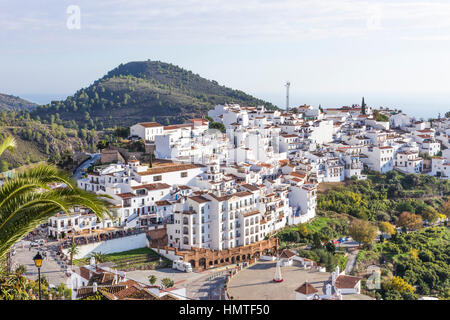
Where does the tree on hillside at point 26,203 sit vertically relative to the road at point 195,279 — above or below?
above

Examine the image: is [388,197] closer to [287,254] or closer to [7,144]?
[287,254]

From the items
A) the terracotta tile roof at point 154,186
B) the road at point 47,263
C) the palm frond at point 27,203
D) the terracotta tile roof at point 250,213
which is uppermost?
the palm frond at point 27,203

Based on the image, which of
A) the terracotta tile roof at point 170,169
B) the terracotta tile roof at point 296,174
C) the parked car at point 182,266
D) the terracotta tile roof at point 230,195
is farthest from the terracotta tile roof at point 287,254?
the terracotta tile roof at point 296,174

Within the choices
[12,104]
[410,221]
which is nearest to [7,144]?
[410,221]

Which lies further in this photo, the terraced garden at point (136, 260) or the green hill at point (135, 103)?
the green hill at point (135, 103)

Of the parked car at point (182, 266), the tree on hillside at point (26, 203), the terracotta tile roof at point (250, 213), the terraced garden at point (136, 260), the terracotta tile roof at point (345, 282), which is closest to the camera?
the tree on hillside at point (26, 203)

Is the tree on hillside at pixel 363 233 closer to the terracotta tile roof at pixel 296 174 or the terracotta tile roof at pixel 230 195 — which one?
the terracotta tile roof at pixel 296 174
